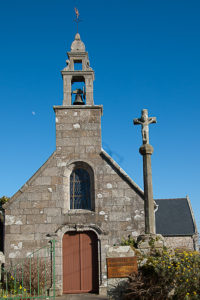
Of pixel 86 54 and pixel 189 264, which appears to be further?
pixel 86 54

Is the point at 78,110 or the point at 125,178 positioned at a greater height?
the point at 78,110

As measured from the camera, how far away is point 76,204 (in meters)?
12.8

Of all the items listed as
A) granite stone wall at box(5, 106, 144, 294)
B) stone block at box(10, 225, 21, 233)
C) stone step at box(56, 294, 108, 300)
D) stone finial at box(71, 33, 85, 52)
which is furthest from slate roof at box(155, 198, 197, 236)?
stone finial at box(71, 33, 85, 52)

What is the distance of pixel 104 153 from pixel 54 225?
314 cm

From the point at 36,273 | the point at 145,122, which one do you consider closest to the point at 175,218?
the point at 36,273

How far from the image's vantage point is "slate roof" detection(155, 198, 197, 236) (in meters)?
25.0

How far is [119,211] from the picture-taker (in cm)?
1224

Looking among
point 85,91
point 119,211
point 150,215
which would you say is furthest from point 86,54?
point 150,215

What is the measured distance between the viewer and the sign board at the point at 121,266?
7645 millimetres

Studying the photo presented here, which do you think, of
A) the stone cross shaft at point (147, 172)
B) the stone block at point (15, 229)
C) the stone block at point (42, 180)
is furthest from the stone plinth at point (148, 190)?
the stone block at point (15, 229)

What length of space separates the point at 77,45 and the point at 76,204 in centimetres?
655

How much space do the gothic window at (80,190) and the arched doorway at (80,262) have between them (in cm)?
105

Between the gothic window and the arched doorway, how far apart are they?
41.5 inches

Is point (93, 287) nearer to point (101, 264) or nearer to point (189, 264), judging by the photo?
point (101, 264)
